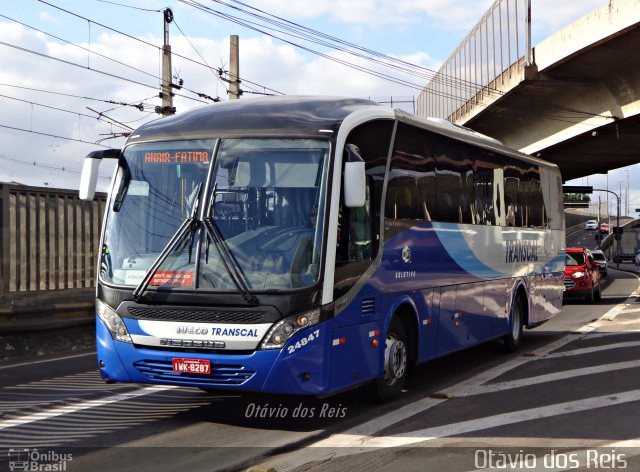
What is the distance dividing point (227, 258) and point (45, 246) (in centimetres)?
778

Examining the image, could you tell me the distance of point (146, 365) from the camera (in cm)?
768

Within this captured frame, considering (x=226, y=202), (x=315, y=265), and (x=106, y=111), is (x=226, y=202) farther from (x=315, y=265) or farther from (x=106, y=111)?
(x=106, y=111)

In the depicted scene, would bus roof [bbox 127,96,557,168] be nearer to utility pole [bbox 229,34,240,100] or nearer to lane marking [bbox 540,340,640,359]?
lane marking [bbox 540,340,640,359]

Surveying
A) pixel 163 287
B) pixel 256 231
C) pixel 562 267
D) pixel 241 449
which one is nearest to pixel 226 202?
pixel 256 231

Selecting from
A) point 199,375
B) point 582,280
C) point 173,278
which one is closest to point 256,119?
point 173,278

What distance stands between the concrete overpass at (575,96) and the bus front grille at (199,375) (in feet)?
59.6

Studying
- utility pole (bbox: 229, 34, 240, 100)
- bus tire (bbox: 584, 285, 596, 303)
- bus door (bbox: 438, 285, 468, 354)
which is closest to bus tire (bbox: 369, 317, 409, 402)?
bus door (bbox: 438, 285, 468, 354)

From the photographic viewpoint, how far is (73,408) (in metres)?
8.66

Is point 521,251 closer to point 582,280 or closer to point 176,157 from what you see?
point 176,157

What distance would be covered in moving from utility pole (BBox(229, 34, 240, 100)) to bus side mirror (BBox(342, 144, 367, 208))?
26.6 meters

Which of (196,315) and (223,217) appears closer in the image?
(196,315)

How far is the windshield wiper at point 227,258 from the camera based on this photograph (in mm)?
7375

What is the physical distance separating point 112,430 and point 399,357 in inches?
123

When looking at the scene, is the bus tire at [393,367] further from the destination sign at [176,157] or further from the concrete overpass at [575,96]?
the concrete overpass at [575,96]
